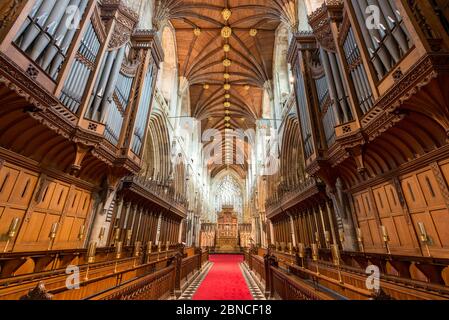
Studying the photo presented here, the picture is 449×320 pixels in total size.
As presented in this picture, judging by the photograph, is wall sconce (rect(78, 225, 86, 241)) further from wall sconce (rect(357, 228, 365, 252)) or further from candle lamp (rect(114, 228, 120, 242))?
wall sconce (rect(357, 228, 365, 252))

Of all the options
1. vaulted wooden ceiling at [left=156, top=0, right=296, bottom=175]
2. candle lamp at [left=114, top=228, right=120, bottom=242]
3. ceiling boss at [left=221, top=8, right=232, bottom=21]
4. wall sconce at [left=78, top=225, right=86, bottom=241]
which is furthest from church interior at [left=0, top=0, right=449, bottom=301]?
ceiling boss at [left=221, top=8, right=232, bottom=21]

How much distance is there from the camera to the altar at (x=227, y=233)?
90.7ft

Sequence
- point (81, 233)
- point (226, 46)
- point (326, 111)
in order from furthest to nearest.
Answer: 1. point (226, 46)
2. point (326, 111)
3. point (81, 233)

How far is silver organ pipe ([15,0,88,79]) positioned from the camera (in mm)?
4231

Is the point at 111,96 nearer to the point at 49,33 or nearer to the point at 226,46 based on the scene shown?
the point at 49,33

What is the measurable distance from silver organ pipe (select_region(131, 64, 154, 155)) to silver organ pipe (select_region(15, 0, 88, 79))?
3.46m

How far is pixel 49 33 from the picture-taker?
474 cm

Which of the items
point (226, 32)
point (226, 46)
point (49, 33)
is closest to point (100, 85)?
point (49, 33)

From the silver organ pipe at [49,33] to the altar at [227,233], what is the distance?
26.7 meters

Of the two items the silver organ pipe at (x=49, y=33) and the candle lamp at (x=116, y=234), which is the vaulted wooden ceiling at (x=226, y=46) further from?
the candle lamp at (x=116, y=234)

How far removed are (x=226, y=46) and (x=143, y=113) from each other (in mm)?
12668

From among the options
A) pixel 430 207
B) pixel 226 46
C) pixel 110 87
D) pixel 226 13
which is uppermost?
pixel 226 46
